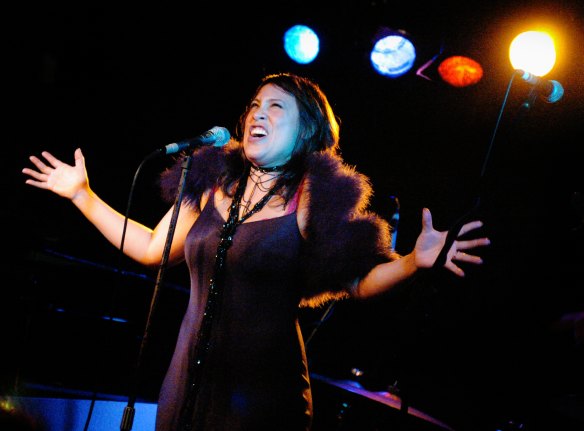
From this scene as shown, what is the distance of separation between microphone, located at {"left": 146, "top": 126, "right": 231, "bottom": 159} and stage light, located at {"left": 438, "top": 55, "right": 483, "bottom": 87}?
249 centimetres

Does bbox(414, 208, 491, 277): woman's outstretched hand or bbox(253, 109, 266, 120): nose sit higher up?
bbox(253, 109, 266, 120): nose

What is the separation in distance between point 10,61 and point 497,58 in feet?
16.1

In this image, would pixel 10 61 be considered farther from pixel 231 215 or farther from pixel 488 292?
pixel 488 292

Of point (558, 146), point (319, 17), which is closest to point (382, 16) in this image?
point (319, 17)

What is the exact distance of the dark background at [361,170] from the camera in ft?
11.0

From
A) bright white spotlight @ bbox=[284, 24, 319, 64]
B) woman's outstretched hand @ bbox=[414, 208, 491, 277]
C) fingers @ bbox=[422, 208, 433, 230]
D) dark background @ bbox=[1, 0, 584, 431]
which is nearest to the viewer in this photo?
woman's outstretched hand @ bbox=[414, 208, 491, 277]

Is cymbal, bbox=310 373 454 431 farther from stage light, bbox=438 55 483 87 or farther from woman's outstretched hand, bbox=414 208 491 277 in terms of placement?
stage light, bbox=438 55 483 87

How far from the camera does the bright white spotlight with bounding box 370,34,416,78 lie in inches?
151

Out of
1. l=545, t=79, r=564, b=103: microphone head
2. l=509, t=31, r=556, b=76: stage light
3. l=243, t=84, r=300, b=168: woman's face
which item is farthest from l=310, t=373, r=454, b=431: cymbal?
l=509, t=31, r=556, b=76: stage light

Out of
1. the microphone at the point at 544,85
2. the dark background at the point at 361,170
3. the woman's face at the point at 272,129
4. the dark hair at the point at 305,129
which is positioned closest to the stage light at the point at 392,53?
the dark background at the point at 361,170

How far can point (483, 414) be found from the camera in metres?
3.42

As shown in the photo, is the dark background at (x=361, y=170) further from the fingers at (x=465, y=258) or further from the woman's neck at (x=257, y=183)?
the woman's neck at (x=257, y=183)

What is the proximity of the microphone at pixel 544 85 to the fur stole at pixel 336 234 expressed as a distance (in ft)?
3.28

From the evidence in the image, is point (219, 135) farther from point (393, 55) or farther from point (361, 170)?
point (361, 170)
